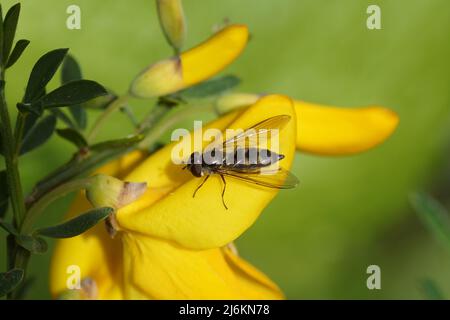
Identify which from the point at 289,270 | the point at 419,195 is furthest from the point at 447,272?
the point at 419,195

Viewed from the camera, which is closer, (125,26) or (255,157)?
(255,157)

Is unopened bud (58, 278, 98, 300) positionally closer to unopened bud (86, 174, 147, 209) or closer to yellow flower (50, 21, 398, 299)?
yellow flower (50, 21, 398, 299)

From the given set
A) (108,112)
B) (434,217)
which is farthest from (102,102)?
(434,217)

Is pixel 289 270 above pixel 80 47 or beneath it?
beneath

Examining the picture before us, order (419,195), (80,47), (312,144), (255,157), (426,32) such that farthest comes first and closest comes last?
(426,32) → (80,47) → (419,195) → (312,144) → (255,157)

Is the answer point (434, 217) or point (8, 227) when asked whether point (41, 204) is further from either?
point (434, 217)

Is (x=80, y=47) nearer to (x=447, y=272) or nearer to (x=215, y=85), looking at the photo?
(x=215, y=85)
